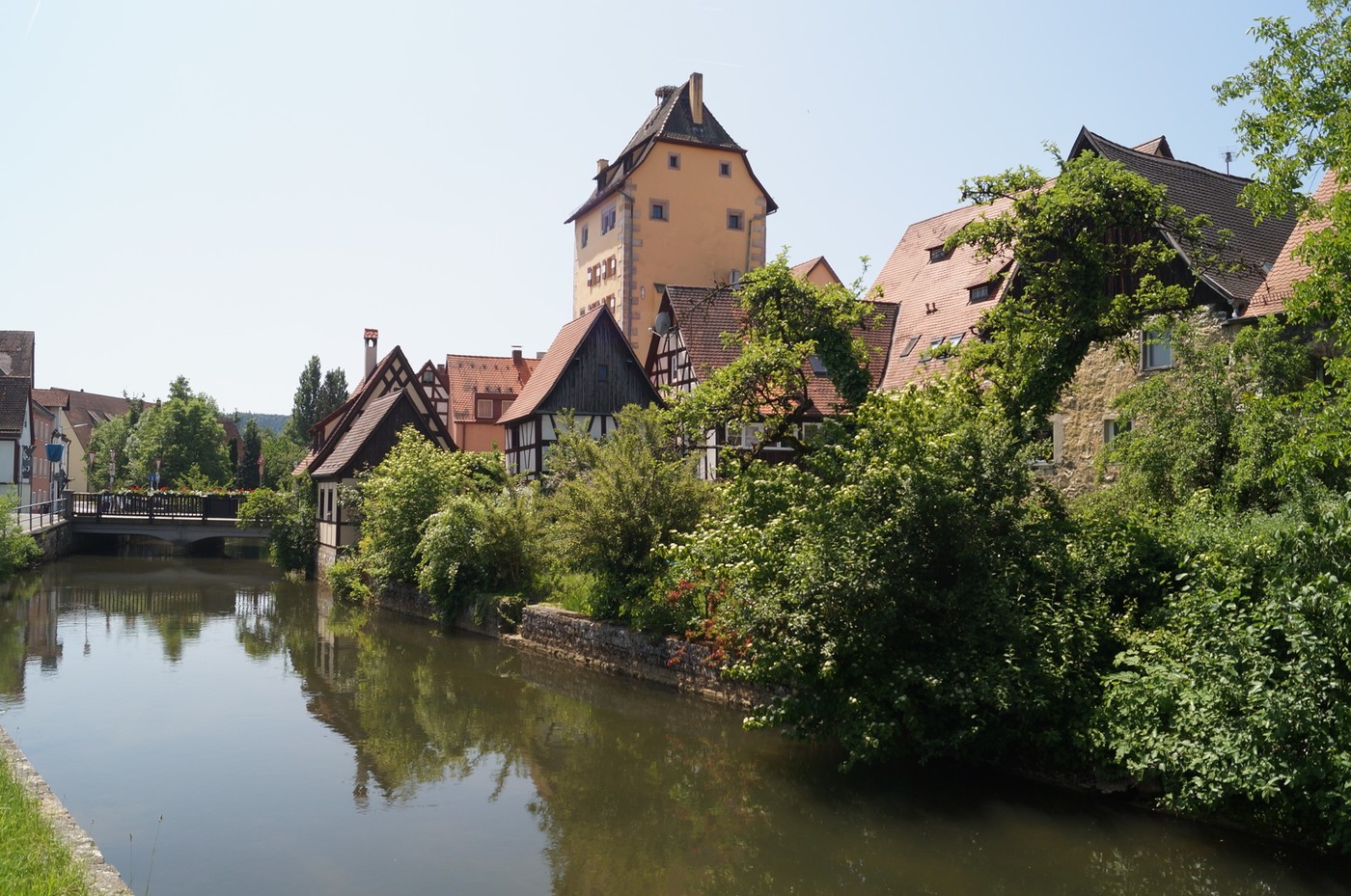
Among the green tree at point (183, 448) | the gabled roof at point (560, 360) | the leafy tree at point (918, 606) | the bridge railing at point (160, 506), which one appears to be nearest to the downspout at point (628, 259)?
the gabled roof at point (560, 360)

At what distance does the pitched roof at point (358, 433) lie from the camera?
121 ft

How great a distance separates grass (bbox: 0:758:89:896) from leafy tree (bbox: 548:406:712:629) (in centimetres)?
1117

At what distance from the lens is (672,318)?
34125 mm

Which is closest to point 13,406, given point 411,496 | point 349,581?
point 349,581

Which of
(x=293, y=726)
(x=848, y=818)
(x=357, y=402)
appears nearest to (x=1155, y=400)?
(x=848, y=818)

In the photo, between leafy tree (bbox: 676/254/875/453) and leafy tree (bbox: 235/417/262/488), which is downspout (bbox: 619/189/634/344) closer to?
leafy tree (bbox: 676/254/875/453)

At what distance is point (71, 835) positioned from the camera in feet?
29.6

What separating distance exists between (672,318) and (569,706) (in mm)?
18137

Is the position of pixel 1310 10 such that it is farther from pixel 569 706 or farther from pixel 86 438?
pixel 86 438

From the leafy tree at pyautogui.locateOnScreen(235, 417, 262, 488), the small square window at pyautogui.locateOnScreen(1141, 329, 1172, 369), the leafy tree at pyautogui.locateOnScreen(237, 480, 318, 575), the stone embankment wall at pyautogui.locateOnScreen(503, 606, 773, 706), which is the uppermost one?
the small square window at pyautogui.locateOnScreen(1141, 329, 1172, 369)

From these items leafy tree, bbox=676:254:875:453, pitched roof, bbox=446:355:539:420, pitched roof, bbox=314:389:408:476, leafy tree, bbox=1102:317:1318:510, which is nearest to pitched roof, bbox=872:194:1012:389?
leafy tree, bbox=676:254:875:453

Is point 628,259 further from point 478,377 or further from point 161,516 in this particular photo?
point 161,516

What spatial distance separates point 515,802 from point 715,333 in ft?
72.5

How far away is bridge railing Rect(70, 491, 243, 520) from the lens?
4753 centimetres
